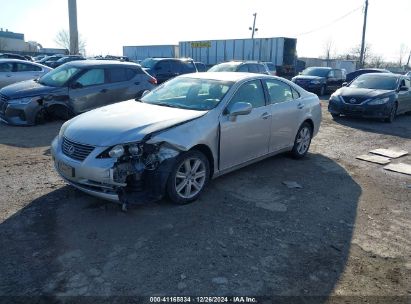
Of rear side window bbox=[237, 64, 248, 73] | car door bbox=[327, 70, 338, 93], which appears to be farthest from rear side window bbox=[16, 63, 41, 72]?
car door bbox=[327, 70, 338, 93]

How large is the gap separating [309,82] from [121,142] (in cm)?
1798

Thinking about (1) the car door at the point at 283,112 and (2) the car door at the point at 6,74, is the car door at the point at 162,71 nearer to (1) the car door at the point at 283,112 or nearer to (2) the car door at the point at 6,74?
(2) the car door at the point at 6,74

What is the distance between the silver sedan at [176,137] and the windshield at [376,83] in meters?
7.51

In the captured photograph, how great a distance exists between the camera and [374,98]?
11.8m

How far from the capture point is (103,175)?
4125 millimetres

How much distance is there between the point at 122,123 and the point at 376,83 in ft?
35.7

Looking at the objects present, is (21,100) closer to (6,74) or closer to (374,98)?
(6,74)

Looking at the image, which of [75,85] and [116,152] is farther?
[75,85]

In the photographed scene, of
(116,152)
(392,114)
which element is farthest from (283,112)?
(392,114)

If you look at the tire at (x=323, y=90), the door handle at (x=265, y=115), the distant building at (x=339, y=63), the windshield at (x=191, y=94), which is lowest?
the tire at (x=323, y=90)

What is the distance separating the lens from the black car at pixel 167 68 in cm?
1706

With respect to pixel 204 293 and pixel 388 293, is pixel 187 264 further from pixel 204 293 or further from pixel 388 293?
pixel 388 293

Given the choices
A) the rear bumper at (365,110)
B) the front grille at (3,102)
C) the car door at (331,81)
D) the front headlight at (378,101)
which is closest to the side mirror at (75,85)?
the front grille at (3,102)

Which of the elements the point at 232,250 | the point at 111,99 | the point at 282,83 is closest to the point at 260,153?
the point at 282,83
